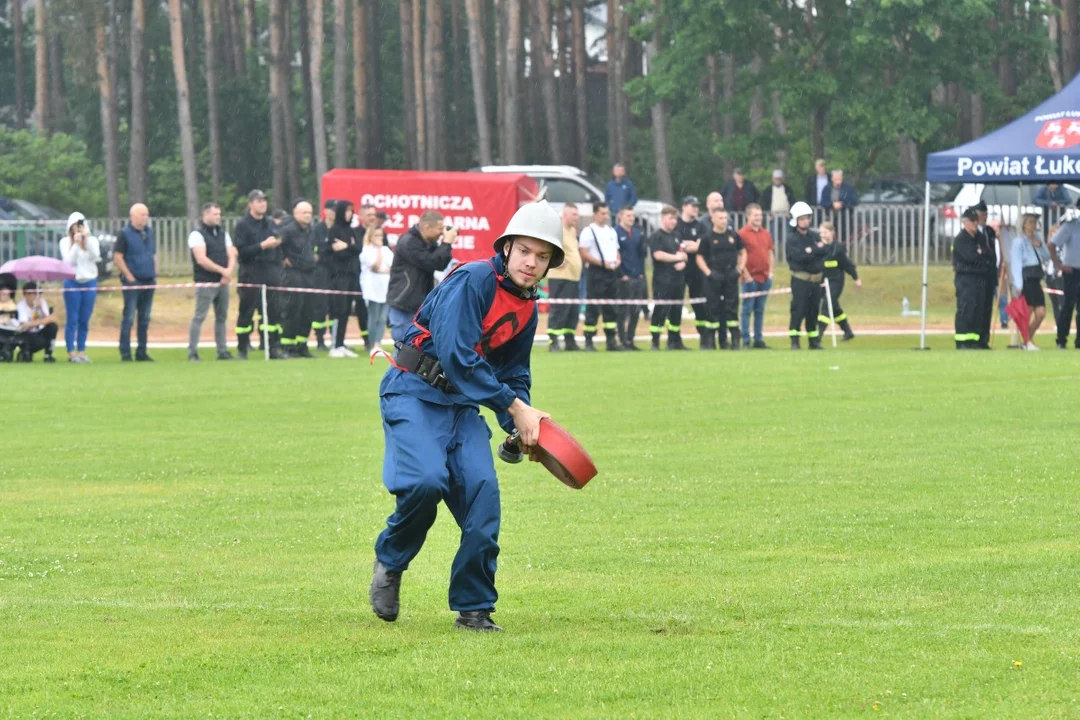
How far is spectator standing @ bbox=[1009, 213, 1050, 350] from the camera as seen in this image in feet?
84.9

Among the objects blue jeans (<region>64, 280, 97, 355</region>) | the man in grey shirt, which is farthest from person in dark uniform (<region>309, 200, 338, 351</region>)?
the man in grey shirt

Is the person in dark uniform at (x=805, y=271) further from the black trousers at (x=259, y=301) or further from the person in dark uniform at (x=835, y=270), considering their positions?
the black trousers at (x=259, y=301)

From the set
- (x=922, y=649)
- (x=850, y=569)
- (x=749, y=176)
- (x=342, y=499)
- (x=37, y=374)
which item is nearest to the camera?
(x=922, y=649)

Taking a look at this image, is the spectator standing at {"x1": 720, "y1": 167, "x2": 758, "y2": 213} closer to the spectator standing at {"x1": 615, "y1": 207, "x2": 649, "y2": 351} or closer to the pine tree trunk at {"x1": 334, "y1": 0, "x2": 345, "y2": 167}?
the spectator standing at {"x1": 615, "y1": 207, "x2": 649, "y2": 351}

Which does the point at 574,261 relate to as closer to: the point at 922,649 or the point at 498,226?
the point at 498,226

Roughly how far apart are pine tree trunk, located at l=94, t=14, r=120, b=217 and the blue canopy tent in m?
33.7

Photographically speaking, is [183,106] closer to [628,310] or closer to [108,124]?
[108,124]

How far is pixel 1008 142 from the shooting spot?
25.4 metres

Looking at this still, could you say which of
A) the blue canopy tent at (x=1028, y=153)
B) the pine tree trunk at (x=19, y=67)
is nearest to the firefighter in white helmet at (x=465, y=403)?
the blue canopy tent at (x=1028, y=153)

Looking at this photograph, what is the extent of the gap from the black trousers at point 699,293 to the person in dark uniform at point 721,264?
8cm

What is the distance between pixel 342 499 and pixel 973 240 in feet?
51.2

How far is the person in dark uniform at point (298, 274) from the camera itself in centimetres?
2553

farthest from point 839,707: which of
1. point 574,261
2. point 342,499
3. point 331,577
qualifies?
point 574,261

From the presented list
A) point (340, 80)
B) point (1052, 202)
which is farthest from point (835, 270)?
point (340, 80)
